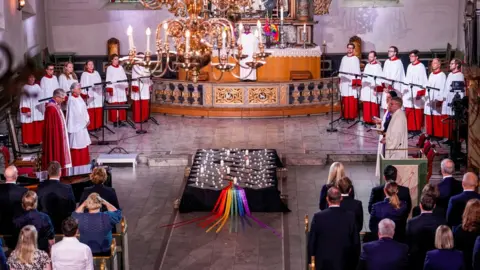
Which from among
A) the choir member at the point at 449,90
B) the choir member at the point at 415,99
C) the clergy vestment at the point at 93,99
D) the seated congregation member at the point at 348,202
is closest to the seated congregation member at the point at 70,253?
the seated congregation member at the point at 348,202

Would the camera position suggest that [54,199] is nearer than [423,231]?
No

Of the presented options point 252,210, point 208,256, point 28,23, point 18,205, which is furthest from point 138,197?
point 28,23

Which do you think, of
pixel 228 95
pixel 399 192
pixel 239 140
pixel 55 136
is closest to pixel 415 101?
pixel 239 140

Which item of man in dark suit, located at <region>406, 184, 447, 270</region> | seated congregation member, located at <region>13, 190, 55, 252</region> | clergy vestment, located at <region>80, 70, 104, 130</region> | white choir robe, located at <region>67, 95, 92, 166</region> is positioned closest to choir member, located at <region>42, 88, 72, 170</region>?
white choir robe, located at <region>67, 95, 92, 166</region>

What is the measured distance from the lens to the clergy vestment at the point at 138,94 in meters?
19.7

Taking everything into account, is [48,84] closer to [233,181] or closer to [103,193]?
[233,181]

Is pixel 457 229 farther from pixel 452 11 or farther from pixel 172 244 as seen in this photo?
pixel 452 11

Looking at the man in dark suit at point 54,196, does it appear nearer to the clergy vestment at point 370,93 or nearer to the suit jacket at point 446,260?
the suit jacket at point 446,260

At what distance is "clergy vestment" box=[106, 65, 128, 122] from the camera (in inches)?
770

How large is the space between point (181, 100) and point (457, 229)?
13.5 meters

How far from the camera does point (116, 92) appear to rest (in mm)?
19578

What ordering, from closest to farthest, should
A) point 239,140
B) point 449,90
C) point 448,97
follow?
point 449,90
point 448,97
point 239,140

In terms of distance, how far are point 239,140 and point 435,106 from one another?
4.50 m

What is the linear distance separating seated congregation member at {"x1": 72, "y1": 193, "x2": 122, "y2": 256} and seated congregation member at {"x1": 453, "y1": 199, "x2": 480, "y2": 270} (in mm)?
3679
